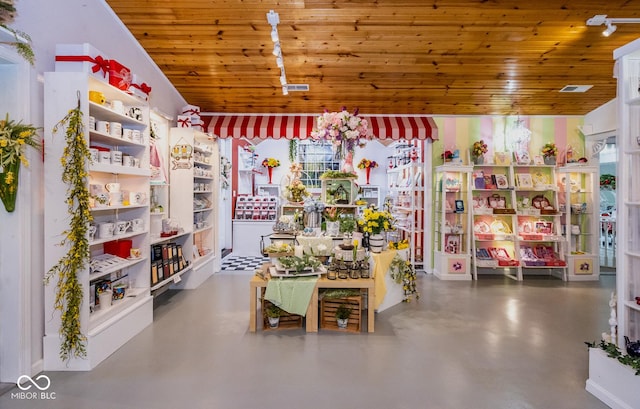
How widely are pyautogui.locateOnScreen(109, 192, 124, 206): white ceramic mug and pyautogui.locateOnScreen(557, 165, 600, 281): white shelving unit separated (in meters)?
7.23

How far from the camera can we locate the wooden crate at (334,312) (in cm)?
409

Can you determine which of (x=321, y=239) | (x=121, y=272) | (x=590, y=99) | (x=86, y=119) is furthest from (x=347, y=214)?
(x=590, y=99)

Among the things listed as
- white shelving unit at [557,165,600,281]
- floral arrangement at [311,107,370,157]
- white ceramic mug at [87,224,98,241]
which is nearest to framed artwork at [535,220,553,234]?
white shelving unit at [557,165,600,281]

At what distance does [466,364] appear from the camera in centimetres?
333

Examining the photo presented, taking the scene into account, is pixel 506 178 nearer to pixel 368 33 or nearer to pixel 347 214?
pixel 347 214

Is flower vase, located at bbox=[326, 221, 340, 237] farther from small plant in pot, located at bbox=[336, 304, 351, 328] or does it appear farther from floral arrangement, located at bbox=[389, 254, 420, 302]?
small plant in pot, located at bbox=[336, 304, 351, 328]

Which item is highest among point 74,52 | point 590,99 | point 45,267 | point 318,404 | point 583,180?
point 590,99

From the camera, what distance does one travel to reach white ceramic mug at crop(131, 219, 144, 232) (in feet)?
13.3

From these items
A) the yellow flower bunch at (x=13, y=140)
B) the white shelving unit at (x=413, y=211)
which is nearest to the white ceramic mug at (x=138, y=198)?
the yellow flower bunch at (x=13, y=140)

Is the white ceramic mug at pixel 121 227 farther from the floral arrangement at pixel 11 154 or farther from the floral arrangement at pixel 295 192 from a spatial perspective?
the floral arrangement at pixel 295 192

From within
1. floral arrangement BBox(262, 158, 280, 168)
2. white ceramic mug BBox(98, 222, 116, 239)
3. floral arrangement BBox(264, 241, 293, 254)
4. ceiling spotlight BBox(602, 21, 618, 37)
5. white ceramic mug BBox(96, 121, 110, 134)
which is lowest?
floral arrangement BBox(264, 241, 293, 254)

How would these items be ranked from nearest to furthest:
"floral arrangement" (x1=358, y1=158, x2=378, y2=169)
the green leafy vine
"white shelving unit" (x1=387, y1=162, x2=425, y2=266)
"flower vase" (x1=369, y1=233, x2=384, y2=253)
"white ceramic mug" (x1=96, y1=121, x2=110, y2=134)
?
the green leafy vine < "white ceramic mug" (x1=96, y1=121, x2=110, y2=134) < "flower vase" (x1=369, y1=233, x2=384, y2=253) < "white shelving unit" (x1=387, y1=162, x2=425, y2=266) < "floral arrangement" (x1=358, y1=158, x2=378, y2=169)

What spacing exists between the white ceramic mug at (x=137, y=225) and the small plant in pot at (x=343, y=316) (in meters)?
2.42

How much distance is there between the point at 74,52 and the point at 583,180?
834 cm
